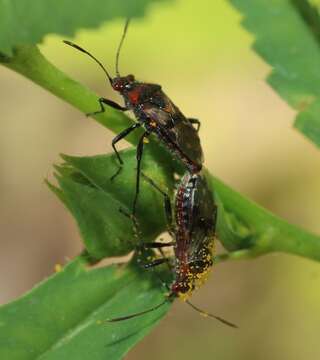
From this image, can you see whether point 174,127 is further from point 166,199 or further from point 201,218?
point 166,199

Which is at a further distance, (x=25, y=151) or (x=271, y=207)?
(x=25, y=151)

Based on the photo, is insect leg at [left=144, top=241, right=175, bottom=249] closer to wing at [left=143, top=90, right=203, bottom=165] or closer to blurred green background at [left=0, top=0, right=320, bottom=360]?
wing at [left=143, top=90, right=203, bottom=165]

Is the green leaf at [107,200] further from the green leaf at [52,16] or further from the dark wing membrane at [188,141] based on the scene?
the green leaf at [52,16]

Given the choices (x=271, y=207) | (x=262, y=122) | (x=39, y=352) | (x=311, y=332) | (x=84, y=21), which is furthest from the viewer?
(x=262, y=122)

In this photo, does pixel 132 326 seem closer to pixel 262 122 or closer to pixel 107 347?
pixel 107 347

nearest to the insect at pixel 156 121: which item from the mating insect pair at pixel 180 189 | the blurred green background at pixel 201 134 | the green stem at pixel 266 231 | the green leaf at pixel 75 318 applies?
the mating insect pair at pixel 180 189

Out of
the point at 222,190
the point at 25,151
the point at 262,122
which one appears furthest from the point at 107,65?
the point at 222,190

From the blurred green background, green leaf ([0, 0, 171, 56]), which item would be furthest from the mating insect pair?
the blurred green background
